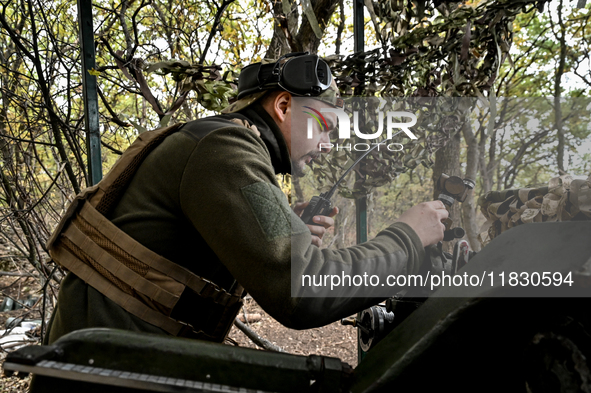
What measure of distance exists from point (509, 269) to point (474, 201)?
0.74m

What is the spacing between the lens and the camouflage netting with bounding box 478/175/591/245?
118 centimetres

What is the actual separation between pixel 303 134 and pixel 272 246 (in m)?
0.67

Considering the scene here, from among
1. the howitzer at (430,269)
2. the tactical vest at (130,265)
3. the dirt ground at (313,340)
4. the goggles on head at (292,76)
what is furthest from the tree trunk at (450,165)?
the dirt ground at (313,340)

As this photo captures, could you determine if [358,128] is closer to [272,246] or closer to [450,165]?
[450,165]

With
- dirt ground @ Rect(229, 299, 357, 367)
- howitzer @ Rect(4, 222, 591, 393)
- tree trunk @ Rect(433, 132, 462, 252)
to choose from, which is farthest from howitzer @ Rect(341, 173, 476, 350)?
dirt ground @ Rect(229, 299, 357, 367)

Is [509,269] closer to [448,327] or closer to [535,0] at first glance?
[448,327]

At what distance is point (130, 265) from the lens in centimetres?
125

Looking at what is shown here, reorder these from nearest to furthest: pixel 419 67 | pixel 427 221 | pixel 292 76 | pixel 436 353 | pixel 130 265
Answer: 1. pixel 436 353
2. pixel 427 221
3. pixel 130 265
4. pixel 292 76
5. pixel 419 67

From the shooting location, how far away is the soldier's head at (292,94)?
1.48 metres

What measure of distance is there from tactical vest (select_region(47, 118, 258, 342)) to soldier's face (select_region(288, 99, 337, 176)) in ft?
0.59

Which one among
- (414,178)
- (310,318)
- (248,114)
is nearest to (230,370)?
(310,318)

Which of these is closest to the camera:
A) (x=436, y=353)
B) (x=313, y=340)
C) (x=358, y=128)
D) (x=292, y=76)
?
(x=436, y=353)

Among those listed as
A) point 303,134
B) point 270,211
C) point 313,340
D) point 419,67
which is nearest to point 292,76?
point 303,134

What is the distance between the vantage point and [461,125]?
1.96 metres
